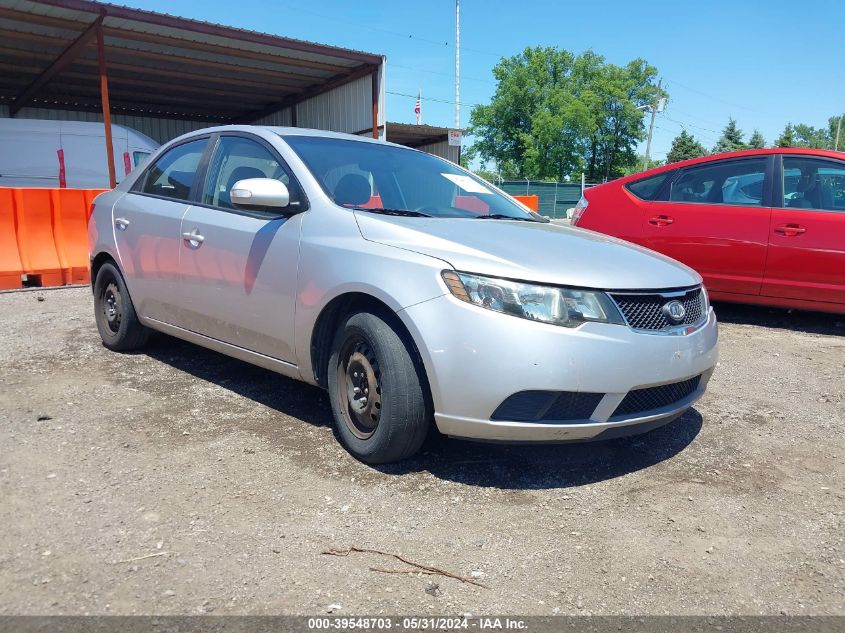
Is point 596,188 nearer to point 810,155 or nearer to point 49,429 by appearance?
point 810,155

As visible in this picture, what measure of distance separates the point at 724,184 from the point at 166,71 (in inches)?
578

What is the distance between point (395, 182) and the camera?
358 centimetres

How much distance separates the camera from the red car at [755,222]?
533 centimetres

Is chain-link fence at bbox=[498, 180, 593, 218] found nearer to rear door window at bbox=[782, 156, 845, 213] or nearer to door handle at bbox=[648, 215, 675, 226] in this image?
door handle at bbox=[648, 215, 675, 226]

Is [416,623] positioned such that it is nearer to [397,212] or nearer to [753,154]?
[397,212]

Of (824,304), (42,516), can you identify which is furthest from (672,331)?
(824,304)

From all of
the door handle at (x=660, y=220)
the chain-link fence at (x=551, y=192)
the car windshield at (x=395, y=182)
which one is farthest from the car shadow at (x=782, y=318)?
the chain-link fence at (x=551, y=192)

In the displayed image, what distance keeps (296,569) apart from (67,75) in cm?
1885

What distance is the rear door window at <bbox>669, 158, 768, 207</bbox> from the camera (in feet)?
18.7

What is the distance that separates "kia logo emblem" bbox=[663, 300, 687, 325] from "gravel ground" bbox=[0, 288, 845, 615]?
71cm

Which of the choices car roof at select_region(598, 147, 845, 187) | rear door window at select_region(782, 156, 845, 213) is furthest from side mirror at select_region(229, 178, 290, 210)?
rear door window at select_region(782, 156, 845, 213)

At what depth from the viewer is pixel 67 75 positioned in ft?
55.8

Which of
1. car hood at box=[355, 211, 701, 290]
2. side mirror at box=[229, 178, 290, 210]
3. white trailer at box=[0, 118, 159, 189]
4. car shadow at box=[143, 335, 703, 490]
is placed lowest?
car shadow at box=[143, 335, 703, 490]

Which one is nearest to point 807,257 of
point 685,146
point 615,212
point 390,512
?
point 615,212
